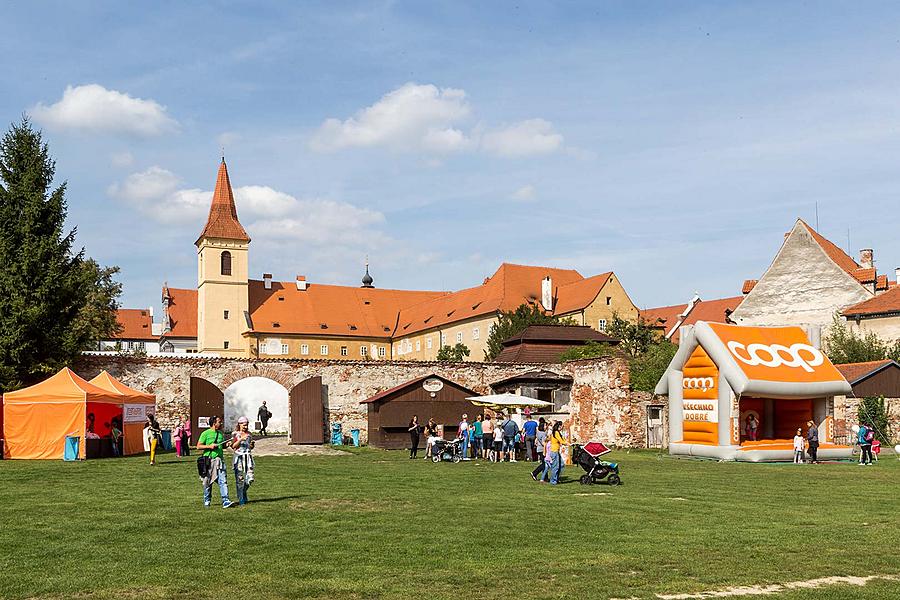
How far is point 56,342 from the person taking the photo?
3122 centimetres

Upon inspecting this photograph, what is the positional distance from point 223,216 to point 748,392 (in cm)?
6698

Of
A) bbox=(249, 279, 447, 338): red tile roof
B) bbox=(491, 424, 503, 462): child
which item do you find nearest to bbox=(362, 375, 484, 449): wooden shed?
bbox=(491, 424, 503, 462): child

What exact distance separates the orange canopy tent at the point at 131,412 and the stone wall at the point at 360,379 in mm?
3804

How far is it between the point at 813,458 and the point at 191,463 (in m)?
16.8

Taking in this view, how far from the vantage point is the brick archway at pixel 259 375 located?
3472 cm

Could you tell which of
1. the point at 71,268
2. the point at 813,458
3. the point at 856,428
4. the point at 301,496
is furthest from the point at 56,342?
the point at 856,428

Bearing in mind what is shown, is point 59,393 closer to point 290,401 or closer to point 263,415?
point 290,401

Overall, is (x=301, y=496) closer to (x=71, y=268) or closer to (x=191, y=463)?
(x=191, y=463)

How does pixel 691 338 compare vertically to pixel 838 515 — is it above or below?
above

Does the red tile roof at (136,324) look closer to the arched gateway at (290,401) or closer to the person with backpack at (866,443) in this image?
the arched gateway at (290,401)

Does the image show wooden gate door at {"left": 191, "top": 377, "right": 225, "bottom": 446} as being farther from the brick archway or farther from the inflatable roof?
the inflatable roof

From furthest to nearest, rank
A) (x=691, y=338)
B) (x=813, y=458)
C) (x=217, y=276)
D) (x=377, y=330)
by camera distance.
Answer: (x=377, y=330) → (x=217, y=276) → (x=691, y=338) → (x=813, y=458)

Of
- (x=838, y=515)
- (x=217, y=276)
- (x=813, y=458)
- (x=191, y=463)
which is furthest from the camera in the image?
(x=217, y=276)

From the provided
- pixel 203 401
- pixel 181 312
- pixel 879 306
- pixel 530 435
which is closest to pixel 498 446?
pixel 530 435
